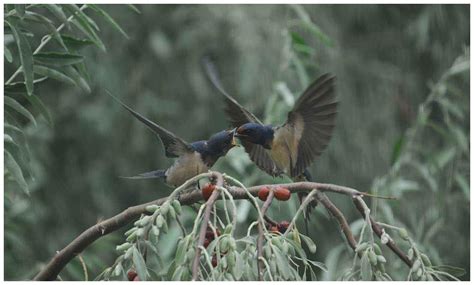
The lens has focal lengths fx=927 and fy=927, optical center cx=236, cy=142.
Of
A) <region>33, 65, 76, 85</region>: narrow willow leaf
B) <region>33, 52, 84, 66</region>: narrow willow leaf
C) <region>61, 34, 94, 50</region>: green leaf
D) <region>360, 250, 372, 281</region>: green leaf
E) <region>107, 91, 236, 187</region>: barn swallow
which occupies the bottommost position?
<region>360, 250, 372, 281</region>: green leaf

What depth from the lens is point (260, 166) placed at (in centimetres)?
219

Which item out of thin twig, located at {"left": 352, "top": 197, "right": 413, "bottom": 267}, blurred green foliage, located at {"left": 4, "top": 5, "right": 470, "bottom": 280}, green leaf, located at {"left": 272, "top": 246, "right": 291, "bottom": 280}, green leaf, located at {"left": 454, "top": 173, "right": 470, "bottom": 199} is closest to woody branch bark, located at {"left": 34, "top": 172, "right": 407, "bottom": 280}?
thin twig, located at {"left": 352, "top": 197, "right": 413, "bottom": 267}

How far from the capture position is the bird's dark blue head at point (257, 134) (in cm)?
203

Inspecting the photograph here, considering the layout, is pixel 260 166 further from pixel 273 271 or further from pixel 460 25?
pixel 460 25

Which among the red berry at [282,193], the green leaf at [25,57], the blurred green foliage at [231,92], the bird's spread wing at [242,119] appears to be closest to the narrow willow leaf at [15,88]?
the green leaf at [25,57]

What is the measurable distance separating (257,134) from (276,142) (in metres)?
0.07

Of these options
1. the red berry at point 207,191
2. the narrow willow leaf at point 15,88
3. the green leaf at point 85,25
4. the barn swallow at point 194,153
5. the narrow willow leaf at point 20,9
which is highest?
the narrow willow leaf at point 20,9

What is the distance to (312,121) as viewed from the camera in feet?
6.53

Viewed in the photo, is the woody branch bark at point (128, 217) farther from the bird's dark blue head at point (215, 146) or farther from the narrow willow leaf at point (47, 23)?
the bird's dark blue head at point (215, 146)

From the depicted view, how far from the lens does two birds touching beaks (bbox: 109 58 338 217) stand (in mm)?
1911

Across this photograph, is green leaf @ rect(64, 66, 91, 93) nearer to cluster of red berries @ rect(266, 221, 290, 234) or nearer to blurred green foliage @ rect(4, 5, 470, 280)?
cluster of red berries @ rect(266, 221, 290, 234)

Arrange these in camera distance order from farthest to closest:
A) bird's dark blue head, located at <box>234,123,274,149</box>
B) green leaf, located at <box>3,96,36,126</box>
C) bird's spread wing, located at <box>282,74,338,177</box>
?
bird's dark blue head, located at <box>234,123,274,149</box>, bird's spread wing, located at <box>282,74,338,177</box>, green leaf, located at <box>3,96,36,126</box>

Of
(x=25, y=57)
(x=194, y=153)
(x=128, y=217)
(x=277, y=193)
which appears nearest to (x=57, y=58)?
(x=25, y=57)

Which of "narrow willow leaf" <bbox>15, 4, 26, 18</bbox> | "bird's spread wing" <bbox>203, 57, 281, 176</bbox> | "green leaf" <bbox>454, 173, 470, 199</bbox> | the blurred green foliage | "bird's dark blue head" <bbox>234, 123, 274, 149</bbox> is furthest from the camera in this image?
the blurred green foliage
